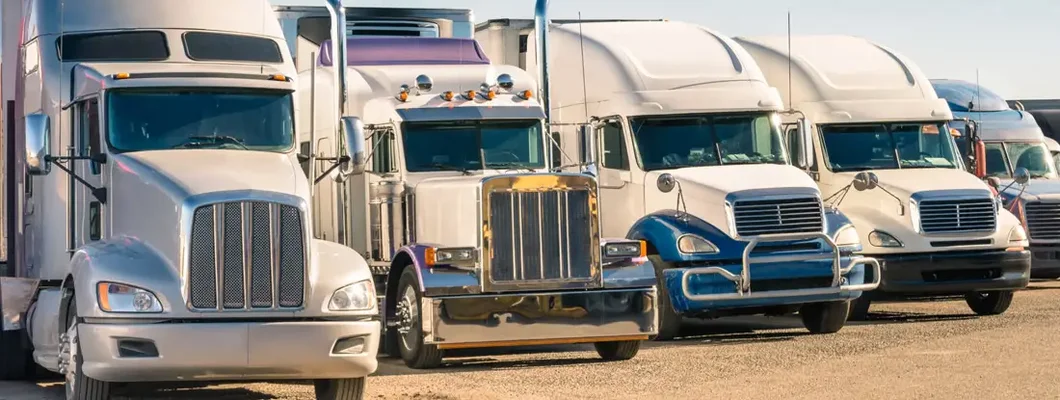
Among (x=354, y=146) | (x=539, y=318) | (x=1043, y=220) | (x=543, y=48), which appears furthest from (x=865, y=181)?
(x=354, y=146)


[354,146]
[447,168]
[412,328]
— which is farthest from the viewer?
[447,168]

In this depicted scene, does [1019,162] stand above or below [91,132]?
below

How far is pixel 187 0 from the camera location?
634 inches

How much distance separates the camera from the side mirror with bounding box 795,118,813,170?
70.0 ft

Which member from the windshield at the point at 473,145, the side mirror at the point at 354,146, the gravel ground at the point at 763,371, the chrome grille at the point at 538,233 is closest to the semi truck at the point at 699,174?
the gravel ground at the point at 763,371

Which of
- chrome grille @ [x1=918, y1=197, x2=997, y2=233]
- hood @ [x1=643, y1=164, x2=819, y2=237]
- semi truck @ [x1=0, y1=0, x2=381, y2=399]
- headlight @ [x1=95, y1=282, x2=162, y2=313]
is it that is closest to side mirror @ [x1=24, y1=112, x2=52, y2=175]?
semi truck @ [x1=0, y1=0, x2=381, y2=399]

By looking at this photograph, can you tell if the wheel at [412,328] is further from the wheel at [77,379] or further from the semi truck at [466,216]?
the wheel at [77,379]

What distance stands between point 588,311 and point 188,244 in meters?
5.12

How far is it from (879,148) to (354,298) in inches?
450

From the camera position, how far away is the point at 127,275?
12.9 m

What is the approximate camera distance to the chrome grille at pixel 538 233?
16.9m

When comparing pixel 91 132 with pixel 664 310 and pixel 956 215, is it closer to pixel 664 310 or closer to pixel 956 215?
pixel 664 310

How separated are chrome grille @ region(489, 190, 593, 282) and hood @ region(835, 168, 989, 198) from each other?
6.53m

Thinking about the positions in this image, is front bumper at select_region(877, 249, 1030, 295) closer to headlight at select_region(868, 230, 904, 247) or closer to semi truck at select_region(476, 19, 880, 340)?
headlight at select_region(868, 230, 904, 247)
